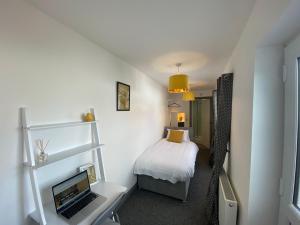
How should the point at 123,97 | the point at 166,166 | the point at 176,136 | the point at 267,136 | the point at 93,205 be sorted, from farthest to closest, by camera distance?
the point at 176,136
the point at 166,166
the point at 123,97
the point at 93,205
the point at 267,136

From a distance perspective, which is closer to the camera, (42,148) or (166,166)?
(42,148)

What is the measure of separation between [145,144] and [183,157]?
2.90 ft

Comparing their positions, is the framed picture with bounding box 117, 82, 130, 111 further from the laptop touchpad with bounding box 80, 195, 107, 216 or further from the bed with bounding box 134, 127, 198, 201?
the laptop touchpad with bounding box 80, 195, 107, 216

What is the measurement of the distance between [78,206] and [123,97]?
1505mm

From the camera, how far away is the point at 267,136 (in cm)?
101

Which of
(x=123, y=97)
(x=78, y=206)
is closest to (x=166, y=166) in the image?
(x=123, y=97)

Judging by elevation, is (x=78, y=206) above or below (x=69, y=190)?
below

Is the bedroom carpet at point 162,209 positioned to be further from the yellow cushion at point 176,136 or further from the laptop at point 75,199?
the yellow cushion at point 176,136

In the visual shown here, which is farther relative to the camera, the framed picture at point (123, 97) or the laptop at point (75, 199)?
the framed picture at point (123, 97)

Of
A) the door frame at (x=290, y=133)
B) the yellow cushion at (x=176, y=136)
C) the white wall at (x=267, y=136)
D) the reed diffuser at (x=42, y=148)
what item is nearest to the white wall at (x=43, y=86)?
the reed diffuser at (x=42, y=148)

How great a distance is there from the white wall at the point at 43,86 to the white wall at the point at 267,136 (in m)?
1.59

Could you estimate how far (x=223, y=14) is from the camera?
1.20 metres

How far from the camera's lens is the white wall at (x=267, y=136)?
3.25 feet

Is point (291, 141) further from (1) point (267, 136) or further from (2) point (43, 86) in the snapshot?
(2) point (43, 86)
